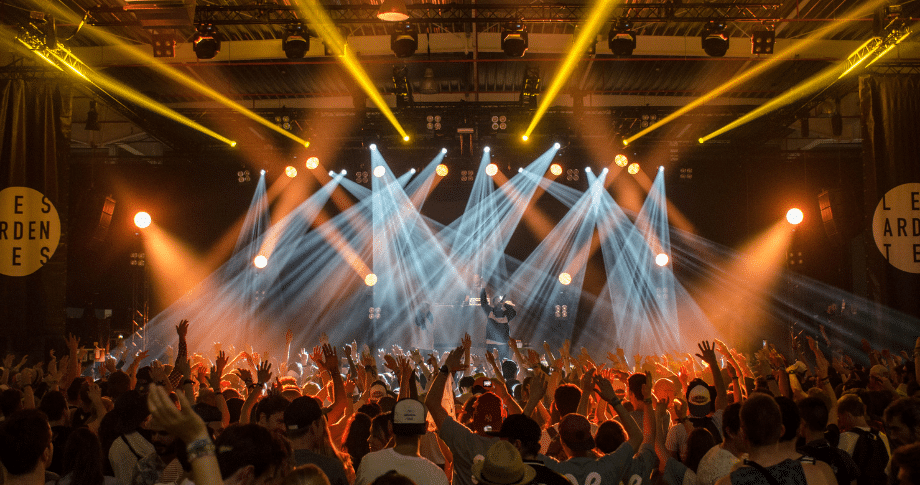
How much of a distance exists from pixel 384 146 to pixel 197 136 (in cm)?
404

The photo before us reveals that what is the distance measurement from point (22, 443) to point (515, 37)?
7.39 metres

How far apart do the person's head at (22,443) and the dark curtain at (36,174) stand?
7.63 metres

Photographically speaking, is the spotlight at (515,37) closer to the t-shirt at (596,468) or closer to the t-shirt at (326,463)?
the t-shirt at (596,468)

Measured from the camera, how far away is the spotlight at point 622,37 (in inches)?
342

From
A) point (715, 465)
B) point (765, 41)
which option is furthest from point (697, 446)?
point (765, 41)

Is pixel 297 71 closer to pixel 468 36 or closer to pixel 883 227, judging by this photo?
pixel 468 36

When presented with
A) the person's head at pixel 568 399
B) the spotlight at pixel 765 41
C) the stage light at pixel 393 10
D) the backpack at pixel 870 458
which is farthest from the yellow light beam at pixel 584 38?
the backpack at pixel 870 458

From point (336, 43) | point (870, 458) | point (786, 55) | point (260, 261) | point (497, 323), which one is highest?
point (336, 43)

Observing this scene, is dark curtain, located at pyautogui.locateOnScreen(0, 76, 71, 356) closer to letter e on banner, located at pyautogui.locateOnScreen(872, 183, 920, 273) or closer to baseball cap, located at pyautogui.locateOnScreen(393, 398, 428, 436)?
baseball cap, located at pyautogui.locateOnScreen(393, 398, 428, 436)

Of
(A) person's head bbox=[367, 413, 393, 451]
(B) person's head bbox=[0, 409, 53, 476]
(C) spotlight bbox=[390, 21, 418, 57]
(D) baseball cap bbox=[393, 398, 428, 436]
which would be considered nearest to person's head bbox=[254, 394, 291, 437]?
(A) person's head bbox=[367, 413, 393, 451]

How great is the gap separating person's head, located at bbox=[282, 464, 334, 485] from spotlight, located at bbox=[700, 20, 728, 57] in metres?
8.26

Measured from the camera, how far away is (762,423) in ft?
8.48

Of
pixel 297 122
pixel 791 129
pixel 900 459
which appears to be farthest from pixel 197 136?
pixel 900 459

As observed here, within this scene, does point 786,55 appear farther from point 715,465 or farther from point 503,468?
point 503,468
